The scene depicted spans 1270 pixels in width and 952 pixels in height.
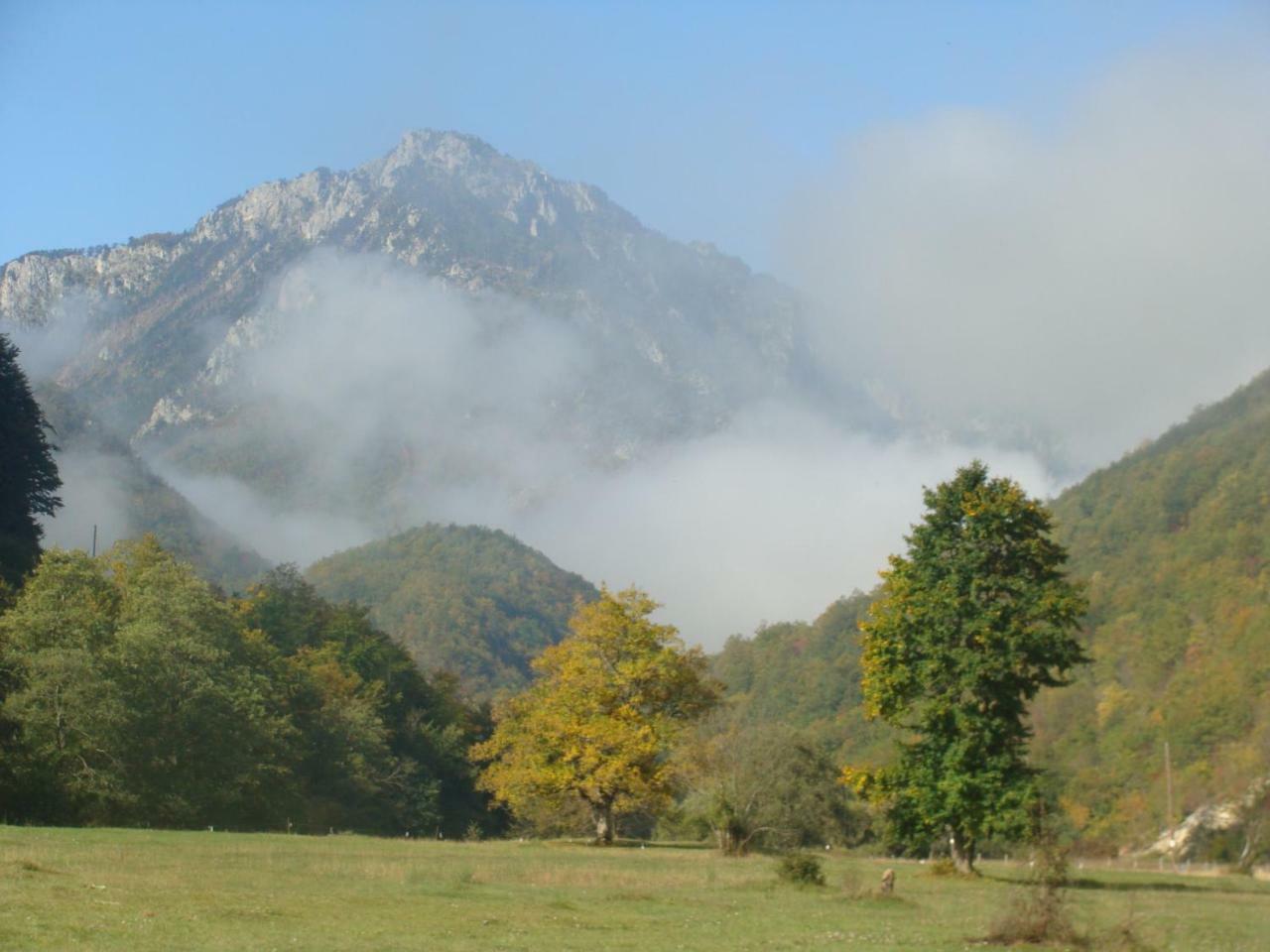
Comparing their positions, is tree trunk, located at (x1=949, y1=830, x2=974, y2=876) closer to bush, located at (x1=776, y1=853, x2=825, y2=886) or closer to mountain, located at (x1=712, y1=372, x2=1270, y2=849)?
bush, located at (x1=776, y1=853, x2=825, y2=886)

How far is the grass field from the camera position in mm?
18859

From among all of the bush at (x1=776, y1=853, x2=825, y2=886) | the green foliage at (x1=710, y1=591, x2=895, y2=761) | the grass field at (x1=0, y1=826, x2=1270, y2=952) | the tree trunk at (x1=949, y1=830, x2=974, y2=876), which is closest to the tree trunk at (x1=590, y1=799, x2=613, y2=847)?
the grass field at (x1=0, y1=826, x2=1270, y2=952)

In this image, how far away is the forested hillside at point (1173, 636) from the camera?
97.4 metres

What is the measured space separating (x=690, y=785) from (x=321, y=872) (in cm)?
2443

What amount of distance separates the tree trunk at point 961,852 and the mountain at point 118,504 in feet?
403

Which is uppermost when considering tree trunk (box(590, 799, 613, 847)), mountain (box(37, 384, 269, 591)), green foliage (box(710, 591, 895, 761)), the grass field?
mountain (box(37, 384, 269, 591))

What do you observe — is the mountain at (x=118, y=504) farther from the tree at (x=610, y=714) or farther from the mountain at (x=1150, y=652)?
the tree at (x=610, y=714)

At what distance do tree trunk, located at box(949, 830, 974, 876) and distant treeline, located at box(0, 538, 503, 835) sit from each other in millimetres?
29639

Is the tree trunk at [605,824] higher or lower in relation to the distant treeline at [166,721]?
lower

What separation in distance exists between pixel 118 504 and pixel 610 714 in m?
132

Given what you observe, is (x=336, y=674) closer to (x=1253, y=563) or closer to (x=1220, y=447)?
(x=1253, y=563)

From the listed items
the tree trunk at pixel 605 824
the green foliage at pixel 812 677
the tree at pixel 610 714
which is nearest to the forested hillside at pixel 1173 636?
the green foliage at pixel 812 677

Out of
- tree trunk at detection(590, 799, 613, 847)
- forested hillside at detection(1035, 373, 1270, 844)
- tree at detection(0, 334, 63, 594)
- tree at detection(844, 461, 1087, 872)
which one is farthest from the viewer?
forested hillside at detection(1035, 373, 1270, 844)

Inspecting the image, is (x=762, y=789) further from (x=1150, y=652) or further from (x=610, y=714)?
(x=1150, y=652)
